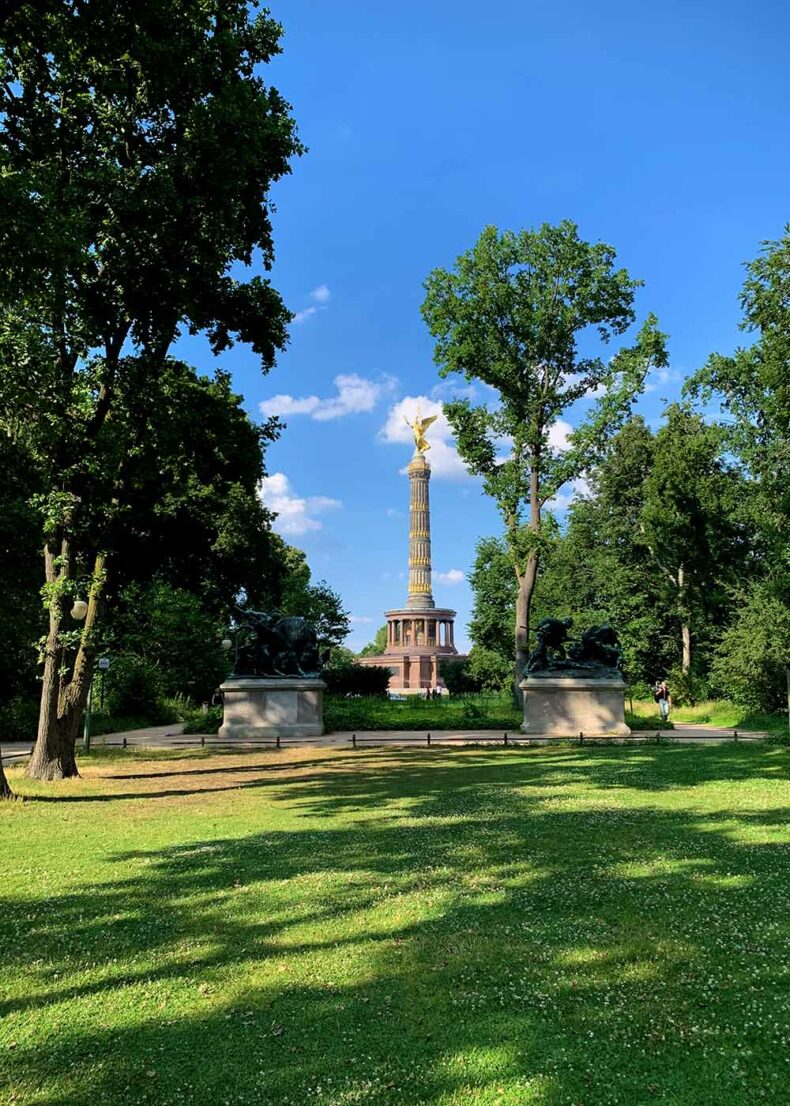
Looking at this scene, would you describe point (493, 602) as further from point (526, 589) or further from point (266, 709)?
point (266, 709)

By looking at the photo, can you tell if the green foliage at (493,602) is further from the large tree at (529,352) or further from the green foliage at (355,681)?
the large tree at (529,352)

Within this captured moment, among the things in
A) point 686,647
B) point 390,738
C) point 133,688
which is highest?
point 686,647

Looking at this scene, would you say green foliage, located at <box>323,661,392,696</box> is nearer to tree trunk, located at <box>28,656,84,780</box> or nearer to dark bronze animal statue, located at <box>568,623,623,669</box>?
dark bronze animal statue, located at <box>568,623,623,669</box>

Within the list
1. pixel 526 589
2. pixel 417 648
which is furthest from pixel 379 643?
pixel 526 589

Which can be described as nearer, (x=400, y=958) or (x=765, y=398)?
(x=400, y=958)

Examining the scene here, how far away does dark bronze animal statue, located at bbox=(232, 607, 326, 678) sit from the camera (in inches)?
1037

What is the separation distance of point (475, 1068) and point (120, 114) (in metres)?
15.9

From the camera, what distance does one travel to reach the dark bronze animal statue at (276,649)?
86.4ft

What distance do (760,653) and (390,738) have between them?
17.0 m

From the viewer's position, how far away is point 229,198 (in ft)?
46.8

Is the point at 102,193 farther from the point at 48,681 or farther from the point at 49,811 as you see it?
the point at 49,811

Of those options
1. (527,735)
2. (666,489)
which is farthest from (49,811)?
(666,489)

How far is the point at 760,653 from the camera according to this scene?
32250 mm

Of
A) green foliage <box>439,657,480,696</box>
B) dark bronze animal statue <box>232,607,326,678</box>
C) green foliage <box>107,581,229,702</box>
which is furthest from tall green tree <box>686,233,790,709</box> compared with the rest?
green foliage <box>439,657,480,696</box>
